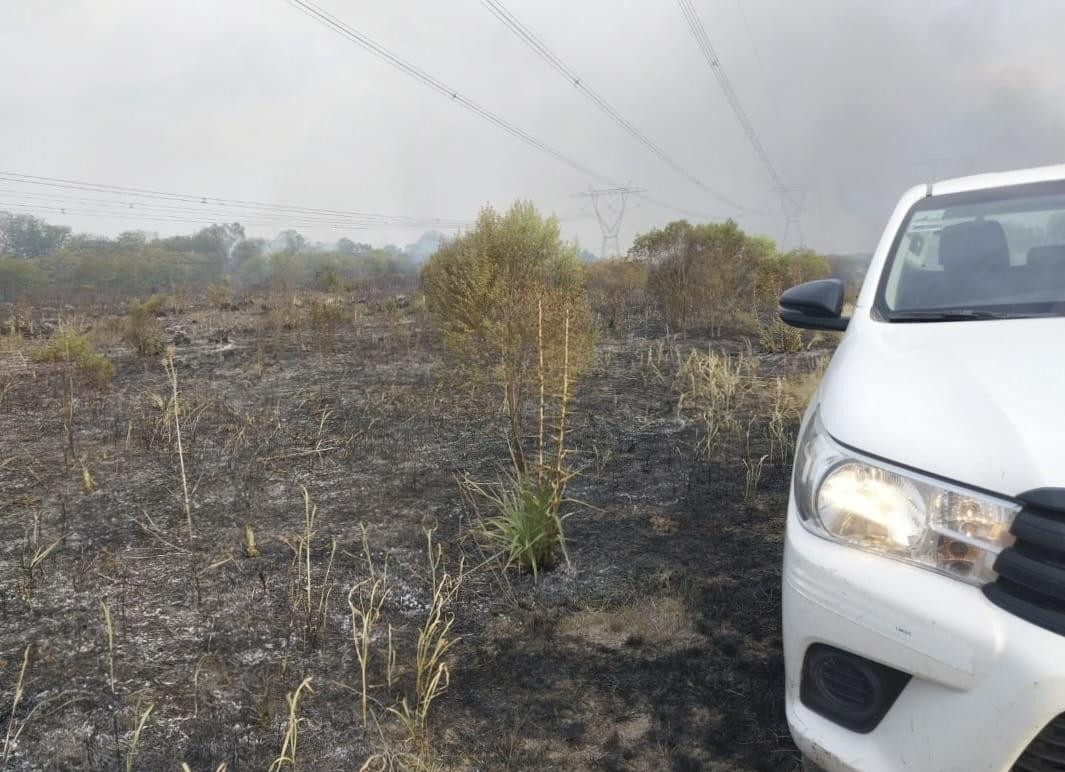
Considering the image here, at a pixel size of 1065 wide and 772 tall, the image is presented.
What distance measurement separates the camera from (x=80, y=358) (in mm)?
8633

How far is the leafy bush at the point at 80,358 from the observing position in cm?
841

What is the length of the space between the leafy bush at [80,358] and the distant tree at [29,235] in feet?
213

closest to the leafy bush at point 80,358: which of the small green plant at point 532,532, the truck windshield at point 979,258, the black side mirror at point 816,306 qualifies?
the small green plant at point 532,532

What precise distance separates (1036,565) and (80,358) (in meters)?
10.3

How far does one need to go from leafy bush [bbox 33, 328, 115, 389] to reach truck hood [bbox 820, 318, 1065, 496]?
926cm

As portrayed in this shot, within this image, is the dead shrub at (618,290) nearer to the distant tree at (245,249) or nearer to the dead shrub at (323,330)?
the dead shrub at (323,330)

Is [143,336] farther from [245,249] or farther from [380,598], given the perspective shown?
[245,249]

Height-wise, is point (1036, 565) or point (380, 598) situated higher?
point (1036, 565)

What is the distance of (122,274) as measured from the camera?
1544 inches

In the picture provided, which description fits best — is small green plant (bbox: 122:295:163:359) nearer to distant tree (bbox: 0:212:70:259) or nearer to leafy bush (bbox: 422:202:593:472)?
leafy bush (bbox: 422:202:593:472)

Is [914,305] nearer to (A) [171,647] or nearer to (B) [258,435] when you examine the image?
(A) [171,647]

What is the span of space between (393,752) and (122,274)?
1791 inches

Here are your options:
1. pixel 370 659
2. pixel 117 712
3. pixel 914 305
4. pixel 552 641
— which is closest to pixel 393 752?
pixel 370 659

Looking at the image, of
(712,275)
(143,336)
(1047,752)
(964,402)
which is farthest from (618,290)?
(1047,752)
